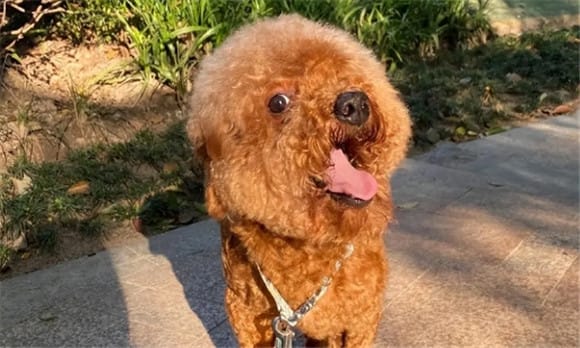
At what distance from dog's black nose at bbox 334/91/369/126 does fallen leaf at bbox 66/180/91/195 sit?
2.98 m

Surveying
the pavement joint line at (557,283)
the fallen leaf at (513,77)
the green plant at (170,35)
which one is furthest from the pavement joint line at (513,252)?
the fallen leaf at (513,77)

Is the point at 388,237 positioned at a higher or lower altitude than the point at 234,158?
lower

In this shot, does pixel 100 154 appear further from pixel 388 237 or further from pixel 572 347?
pixel 572 347

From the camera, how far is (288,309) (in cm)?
218

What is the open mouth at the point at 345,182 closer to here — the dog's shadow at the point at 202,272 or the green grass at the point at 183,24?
the dog's shadow at the point at 202,272

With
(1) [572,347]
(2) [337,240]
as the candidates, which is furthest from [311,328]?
(1) [572,347]

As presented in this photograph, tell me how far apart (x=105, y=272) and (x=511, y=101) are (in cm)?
392

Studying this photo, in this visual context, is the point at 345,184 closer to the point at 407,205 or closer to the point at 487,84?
the point at 407,205

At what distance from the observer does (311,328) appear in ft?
7.36

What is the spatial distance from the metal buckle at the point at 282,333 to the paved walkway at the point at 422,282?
0.81 metres

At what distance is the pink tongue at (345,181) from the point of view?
1.84 meters

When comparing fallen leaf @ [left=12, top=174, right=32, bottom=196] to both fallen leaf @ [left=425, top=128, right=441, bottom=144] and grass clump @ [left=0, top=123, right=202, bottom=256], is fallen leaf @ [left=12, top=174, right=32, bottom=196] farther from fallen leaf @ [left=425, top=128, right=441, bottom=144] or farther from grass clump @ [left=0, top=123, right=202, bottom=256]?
fallen leaf @ [left=425, top=128, right=441, bottom=144]

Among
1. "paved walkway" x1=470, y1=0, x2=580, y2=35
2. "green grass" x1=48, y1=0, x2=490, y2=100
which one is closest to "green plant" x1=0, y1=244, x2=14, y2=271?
"green grass" x1=48, y1=0, x2=490, y2=100

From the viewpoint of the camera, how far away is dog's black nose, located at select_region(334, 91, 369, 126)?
→ 1.75m
